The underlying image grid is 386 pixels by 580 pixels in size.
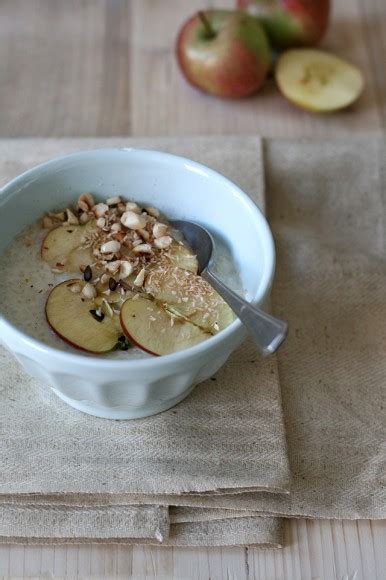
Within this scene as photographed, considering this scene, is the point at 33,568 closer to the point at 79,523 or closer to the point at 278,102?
the point at 79,523

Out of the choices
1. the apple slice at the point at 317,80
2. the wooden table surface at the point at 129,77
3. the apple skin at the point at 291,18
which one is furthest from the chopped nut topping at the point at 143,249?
the apple skin at the point at 291,18

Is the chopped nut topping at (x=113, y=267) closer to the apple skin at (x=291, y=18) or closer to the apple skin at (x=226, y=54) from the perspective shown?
the apple skin at (x=226, y=54)

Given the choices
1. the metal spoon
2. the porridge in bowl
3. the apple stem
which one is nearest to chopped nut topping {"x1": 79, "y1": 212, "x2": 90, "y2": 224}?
the porridge in bowl

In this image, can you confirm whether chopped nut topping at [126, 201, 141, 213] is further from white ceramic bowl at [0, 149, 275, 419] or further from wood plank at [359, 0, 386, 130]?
wood plank at [359, 0, 386, 130]

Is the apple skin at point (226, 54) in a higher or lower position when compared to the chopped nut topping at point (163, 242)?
lower

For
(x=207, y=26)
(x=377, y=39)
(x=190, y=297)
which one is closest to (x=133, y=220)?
(x=190, y=297)

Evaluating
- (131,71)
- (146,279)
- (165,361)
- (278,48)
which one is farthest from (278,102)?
(165,361)
